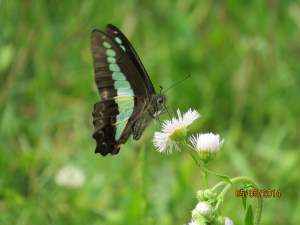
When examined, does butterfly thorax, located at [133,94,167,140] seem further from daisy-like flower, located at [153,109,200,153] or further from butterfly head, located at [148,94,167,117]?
daisy-like flower, located at [153,109,200,153]

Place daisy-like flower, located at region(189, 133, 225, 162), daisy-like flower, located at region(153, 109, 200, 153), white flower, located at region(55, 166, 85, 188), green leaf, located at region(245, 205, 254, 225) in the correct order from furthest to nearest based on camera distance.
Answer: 1. white flower, located at region(55, 166, 85, 188)
2. daisy-like flower, located at region(153, 109, 200, 153)
3. daisy-like flower, located at region(189, 133, 225, 162)
4. green leaf, located at region(245, 205, 254, 225)

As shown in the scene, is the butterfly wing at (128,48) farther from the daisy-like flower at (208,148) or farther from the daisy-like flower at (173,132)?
the daisy-like flower at (208,148)

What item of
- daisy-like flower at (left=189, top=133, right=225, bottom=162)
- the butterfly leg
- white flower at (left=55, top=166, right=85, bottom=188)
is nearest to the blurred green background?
white flower at (left=55, top=166, right=85, bottom=188)

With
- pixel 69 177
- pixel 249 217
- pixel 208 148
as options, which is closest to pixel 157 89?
pixel 69 177

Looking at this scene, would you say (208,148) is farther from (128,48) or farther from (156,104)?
(128,48)

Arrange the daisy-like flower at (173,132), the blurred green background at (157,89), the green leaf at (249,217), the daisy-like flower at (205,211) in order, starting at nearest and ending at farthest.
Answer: the daisy-like flower at (205,211) → the green leaf at (249,217) → the daisy-like flower at (173,132) → the blurred green background at (157,89)

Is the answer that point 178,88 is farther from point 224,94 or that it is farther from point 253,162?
point 253,162

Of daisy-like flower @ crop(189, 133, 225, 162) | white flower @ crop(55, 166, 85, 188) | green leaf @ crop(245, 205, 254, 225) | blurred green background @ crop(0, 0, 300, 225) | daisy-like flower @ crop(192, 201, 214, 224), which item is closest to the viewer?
daisy-like flower @ crop(192, 201, 214, 224)

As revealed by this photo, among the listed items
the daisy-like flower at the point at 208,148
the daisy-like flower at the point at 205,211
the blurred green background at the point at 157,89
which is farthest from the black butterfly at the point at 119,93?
the daisy-like flower at the point at 205,211
